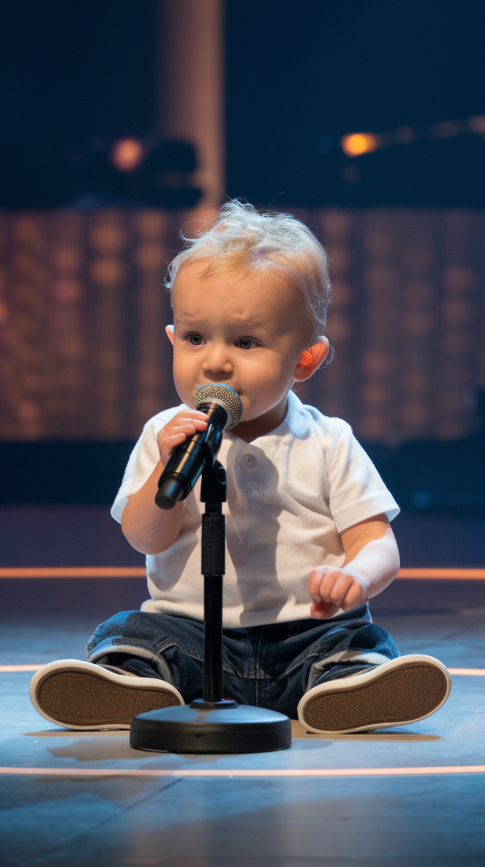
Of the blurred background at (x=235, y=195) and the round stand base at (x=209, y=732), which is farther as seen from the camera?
the blurred background at (x=235, y=195)

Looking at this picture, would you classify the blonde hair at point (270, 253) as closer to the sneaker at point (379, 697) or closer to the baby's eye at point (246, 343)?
the baby's eye at point (246, 343)

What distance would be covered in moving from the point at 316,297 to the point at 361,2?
407cm

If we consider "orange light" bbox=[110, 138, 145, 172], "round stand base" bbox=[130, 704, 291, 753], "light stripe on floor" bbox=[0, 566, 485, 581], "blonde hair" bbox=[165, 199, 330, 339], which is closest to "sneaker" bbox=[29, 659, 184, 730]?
"round stand base" bbox=[130, 704, 291, 753]

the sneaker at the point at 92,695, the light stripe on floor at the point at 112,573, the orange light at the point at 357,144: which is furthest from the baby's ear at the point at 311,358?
the orange light at the point at 357,144

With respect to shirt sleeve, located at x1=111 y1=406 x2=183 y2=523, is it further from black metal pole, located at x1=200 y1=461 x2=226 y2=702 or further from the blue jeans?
black metal pole, located at x1=200 y1=461 x2=226 y2=702

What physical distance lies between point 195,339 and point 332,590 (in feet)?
1.12

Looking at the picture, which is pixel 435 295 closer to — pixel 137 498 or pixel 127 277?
pixel 127 277

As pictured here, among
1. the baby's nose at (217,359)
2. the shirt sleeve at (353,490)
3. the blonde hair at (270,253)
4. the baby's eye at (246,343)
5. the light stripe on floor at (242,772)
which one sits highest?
the blonde hair at (270,253)

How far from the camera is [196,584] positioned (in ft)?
4.58

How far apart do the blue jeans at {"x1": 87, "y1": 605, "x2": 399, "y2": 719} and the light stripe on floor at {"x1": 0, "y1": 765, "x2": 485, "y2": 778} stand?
9.2 inches

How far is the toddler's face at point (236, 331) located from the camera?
51.3 inches

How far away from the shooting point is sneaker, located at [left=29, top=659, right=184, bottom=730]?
47.6 inches

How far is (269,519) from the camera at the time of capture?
140cm

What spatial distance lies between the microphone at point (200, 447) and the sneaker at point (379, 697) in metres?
0.29
